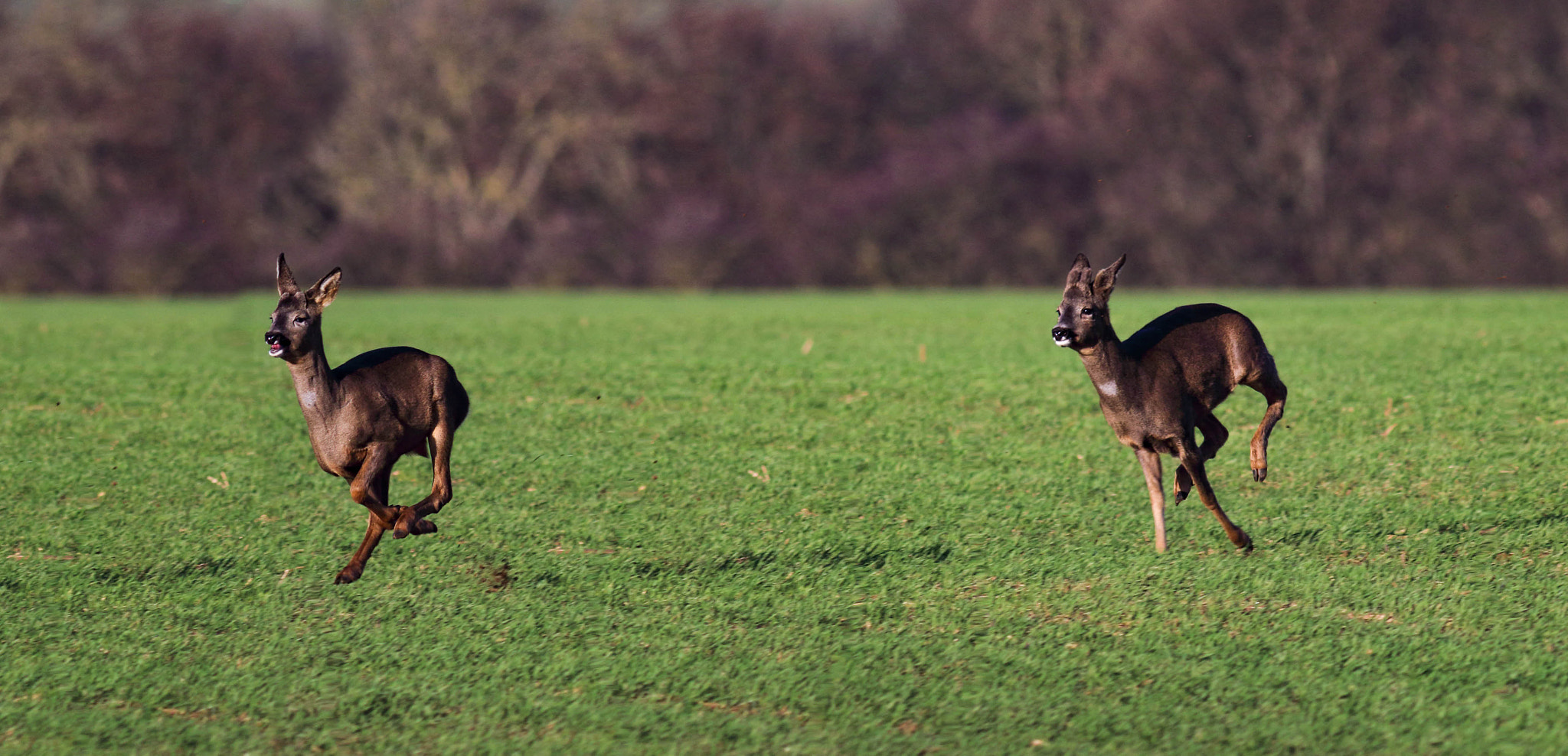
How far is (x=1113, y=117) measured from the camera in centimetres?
3781

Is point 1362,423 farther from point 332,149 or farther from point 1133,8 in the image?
point 332,149

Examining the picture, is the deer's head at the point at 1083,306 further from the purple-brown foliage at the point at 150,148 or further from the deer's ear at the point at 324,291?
the purple-brown foliage at the point at 150,148

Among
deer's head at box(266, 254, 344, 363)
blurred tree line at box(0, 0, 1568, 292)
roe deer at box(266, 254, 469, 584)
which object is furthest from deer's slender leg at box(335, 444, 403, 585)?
blurred tree line at box(0, 0, 1568, 292)

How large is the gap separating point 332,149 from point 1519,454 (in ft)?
116

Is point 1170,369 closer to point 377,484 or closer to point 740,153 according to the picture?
Answer: point 377,484

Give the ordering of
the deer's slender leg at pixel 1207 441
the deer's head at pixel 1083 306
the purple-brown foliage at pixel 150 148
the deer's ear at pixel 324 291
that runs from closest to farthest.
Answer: the deer's ear at pixel 324 291 < the deer's head at pixel 1083 306 < the deer's slender leg at pixel 1207 441 < the purple-brown foliage at pixel 150 148

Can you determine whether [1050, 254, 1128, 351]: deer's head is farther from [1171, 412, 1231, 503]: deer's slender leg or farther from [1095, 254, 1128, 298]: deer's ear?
[1171, 412, 1231, 503]: deer's slender leg

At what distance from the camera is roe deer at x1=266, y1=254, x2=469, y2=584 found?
16.4ft

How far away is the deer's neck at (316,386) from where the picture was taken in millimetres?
5070

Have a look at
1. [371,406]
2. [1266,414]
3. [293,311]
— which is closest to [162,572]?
[371,406]

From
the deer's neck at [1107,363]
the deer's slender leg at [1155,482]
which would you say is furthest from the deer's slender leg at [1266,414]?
the deer's neck at [1107,363]

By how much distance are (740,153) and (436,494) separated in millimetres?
39417

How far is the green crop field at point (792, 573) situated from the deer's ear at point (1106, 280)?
53.9 inches

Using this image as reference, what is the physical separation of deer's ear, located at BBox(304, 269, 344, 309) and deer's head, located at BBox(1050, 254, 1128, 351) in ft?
7.35
